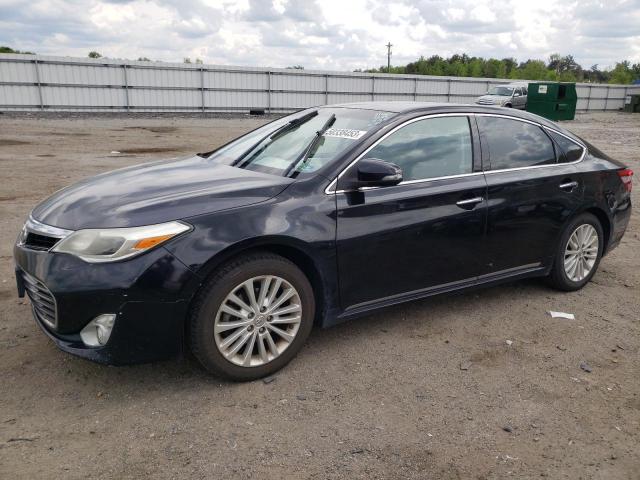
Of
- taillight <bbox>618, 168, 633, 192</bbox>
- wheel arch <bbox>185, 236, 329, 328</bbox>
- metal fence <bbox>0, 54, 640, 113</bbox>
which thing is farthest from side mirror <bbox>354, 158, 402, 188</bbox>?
metal fence <bbox>0, 54, 640, 113</bbox>

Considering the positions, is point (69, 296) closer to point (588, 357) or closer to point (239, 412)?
point (239, 412)

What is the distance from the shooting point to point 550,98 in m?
32.4

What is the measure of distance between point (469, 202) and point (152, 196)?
2215mm

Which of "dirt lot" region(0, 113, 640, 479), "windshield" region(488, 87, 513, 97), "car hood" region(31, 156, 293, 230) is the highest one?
"windshield" region(488, 87, 513, 97)

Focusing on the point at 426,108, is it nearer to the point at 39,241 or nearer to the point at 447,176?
the point at 447,176

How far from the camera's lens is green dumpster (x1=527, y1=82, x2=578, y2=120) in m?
32.3

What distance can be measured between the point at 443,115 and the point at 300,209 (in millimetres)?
1507

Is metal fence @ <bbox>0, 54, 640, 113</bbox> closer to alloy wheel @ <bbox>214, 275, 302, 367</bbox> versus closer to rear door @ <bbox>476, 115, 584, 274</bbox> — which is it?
rear door @ <bbox>476, 115, 584, 274</bbox>

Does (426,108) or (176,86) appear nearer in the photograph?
(426,108)

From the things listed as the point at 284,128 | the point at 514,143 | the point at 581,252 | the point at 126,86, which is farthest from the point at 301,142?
the point at 126,86

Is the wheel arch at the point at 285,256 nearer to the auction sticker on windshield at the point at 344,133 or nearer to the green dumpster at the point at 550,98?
the auction sticker on windshield at the point at 344,133

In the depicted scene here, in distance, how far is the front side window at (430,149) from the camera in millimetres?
3982

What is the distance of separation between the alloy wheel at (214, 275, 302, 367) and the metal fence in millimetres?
27493

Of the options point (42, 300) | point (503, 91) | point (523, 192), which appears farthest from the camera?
point (503, 91)
